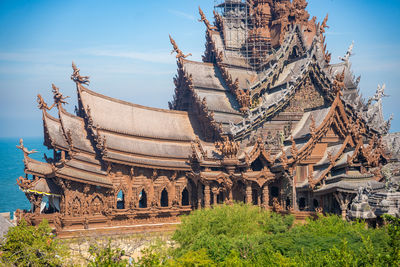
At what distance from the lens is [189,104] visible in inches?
1715

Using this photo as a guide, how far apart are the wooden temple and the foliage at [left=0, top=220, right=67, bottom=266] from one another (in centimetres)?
619

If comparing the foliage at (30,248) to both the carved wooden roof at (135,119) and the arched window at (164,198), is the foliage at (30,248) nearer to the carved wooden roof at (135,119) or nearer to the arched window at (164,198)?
the carved wooden roof at (135,119)

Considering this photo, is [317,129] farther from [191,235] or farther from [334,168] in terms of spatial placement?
[191,235]

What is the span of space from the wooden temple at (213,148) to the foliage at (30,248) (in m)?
6.19

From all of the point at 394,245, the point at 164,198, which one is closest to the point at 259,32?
the point at 164,198

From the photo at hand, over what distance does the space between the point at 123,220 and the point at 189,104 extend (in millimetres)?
12076

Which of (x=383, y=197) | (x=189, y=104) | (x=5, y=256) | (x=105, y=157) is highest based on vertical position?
(x=189, y=104)

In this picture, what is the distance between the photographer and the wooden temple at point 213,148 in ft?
108

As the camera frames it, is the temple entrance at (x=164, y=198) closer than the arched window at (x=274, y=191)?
No

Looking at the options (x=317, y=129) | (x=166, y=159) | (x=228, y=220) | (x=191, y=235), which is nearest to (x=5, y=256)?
(x=191, y=235)

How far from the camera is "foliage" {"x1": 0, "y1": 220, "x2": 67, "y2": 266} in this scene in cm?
2295

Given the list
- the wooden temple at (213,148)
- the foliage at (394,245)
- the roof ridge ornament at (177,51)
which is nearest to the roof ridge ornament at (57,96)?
the wooden temple at (213,148)

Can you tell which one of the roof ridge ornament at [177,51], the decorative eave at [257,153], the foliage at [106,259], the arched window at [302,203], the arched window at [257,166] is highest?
the roof ridge ornament at [177,51]

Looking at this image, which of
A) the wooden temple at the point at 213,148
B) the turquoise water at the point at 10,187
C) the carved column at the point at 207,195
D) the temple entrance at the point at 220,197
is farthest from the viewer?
the turquoise water at the point at 10,187
